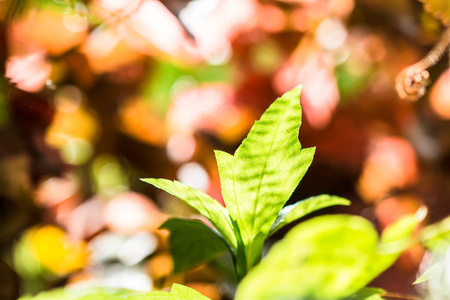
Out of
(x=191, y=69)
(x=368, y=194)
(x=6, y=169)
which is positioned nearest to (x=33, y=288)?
(x=6, y=169)

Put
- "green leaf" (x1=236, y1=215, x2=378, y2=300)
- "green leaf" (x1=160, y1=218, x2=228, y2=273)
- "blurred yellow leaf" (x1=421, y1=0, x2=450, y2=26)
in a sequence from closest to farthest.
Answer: "green leaf" (x1=236, y1=215, x2=378, y2=300)
"green leaf" (x1=160, y1=218, x2=228, y2=273)
"blurred yellow leaf" (x1=421, y1=0, x2=450, y2=26)

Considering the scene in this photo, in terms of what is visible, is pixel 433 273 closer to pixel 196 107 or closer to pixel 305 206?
pixel 305 206

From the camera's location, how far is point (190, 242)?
0.27 m

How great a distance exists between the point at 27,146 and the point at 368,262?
538 mm

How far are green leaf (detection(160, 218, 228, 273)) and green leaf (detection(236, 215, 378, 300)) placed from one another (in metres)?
0.12

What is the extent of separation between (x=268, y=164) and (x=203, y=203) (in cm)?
4

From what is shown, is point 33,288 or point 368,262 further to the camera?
point 33,288

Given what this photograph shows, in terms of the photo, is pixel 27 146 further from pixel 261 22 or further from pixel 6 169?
pixel 261 22

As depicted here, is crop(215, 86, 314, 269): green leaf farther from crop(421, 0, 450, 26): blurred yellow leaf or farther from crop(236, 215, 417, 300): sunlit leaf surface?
crop(421, 0, 450, 26): blurred yellow leaf

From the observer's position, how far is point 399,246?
168 millimetres

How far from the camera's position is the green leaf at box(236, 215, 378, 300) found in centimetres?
14

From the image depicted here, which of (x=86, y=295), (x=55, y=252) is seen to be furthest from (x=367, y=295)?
(x=55, y=252)

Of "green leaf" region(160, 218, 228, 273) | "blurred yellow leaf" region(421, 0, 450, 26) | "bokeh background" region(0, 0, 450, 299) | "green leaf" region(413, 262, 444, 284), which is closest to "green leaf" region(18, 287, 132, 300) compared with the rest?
"green leaf" region(160, 218, 228, 273)

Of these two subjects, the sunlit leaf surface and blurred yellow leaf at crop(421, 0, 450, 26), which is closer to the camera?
the sunlit leaf surface
